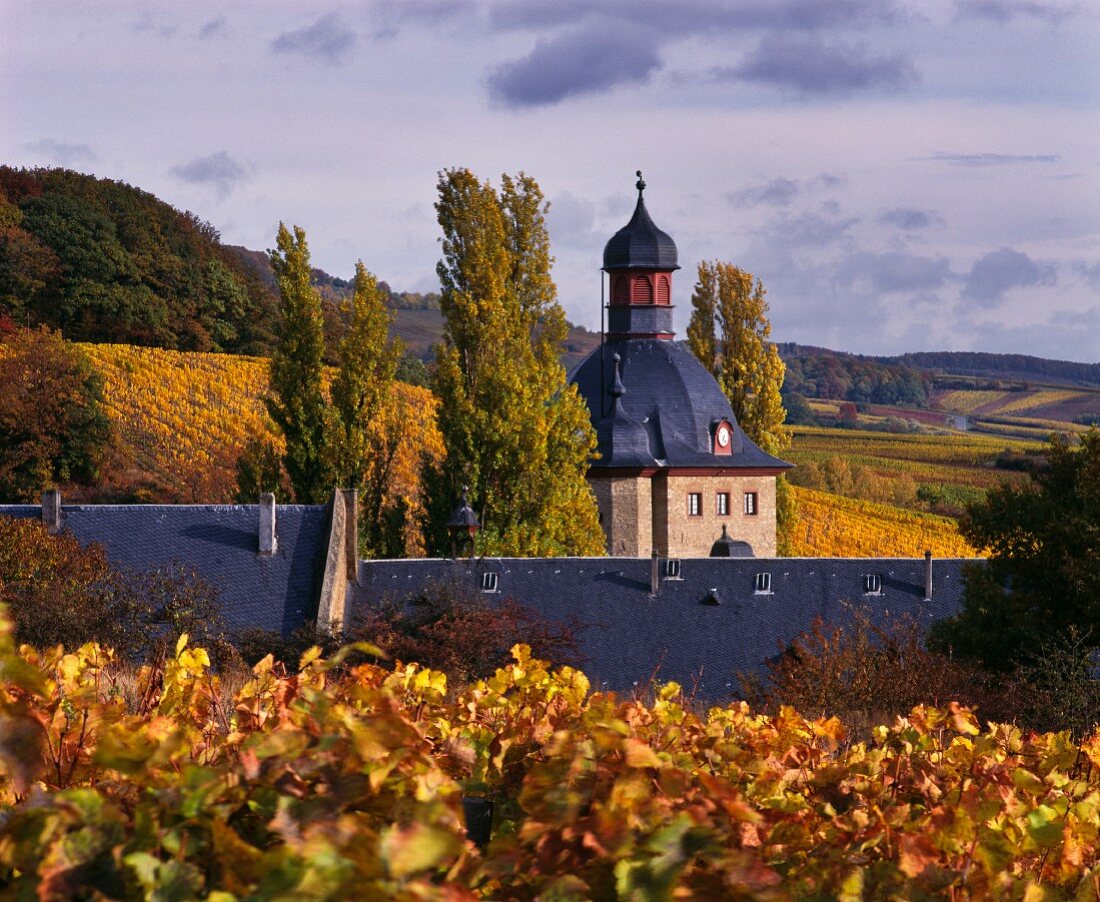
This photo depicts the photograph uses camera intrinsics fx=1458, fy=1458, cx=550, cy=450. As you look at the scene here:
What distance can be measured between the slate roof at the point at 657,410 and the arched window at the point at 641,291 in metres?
1.46

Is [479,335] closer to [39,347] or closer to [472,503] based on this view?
Result: [472,503]

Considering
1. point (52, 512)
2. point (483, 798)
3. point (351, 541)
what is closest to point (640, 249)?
point (351, 541)

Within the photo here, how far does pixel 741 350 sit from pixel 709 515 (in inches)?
306

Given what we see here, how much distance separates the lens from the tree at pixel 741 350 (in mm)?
51531

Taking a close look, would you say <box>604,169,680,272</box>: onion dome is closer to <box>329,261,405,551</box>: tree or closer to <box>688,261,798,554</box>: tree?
<box>688,261,798,554</box>: tree

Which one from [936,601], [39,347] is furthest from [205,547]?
[39,347]

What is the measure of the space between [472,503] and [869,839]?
32.1 m

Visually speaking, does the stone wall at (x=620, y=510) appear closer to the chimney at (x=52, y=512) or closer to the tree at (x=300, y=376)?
the tree at (x=300, y=376)

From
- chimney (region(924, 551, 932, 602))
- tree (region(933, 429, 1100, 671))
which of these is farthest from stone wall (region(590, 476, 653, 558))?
tree (region(933, 429, 1100, 671))

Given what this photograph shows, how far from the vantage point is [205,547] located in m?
29.4

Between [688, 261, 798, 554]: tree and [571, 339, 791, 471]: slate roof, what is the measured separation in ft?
7.53

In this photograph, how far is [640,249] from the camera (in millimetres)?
50625

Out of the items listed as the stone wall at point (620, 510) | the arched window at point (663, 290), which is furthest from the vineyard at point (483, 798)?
the arched window at point (663, 290)

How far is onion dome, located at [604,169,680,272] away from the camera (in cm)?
5034
